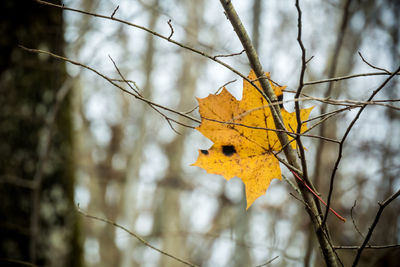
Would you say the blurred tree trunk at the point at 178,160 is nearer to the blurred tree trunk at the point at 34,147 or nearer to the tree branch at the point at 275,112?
the blurred tree trunk at the point at 34,147

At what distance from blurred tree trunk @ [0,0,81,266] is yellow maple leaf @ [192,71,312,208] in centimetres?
127

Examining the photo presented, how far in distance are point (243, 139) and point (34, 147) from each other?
1447 millimetres

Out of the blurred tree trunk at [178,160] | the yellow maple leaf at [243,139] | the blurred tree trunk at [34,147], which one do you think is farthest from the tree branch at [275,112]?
the blurred tree trunk at [178,160]

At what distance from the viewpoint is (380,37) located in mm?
2670

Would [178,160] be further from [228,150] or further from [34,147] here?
[228,150]

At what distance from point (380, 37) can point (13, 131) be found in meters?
3.36

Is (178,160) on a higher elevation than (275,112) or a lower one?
higher

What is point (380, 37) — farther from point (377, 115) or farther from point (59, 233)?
point (59, 233)

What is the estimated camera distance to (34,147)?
154 cm

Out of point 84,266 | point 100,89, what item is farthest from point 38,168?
point 100,89

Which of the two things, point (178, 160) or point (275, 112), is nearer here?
point (275, 112)

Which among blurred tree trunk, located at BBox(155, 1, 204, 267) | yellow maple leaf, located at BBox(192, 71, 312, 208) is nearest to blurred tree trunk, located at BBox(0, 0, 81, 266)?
yellow maple leaf, located at BBox(192, 71, 312, 208)

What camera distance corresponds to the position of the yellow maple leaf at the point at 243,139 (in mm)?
590

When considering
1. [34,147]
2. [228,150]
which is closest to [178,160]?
[34,147]
